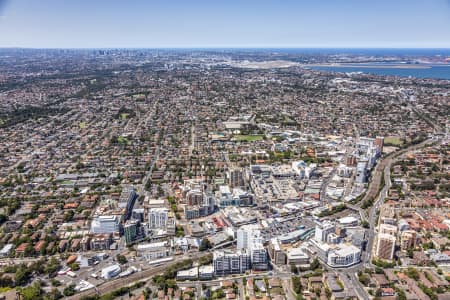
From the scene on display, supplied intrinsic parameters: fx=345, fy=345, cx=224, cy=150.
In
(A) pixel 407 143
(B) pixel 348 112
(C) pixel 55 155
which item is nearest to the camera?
(C) pixel 55 155

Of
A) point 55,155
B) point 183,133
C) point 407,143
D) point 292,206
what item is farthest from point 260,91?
point 292,206

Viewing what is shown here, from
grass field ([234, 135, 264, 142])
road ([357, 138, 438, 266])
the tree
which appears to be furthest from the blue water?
the tree

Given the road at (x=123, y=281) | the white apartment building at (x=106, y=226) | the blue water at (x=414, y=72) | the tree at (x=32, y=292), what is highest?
the blue water at (x=414, y=72)

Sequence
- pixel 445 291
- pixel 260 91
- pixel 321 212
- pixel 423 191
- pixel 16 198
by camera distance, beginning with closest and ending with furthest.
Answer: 1. pixel 445 291
2. pixel 321 212
3. pixel 16 198
4. pixel 423 191
5. pixel 260 91

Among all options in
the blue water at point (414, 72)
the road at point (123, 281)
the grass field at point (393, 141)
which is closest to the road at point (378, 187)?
the grass field at point (393, 141)

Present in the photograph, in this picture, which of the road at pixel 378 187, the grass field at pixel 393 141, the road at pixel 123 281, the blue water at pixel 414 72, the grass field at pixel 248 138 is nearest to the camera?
the road at pixel 123 281

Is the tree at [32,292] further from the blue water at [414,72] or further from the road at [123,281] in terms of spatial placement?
the blue water at [414,72]

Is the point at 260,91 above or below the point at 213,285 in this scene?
above

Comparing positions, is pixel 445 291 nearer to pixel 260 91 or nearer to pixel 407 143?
pixel 407 143

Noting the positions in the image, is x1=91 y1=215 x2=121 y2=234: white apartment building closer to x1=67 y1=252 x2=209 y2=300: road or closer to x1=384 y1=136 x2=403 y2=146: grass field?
x1=67 y1=252 x2=209 y2=300: road
